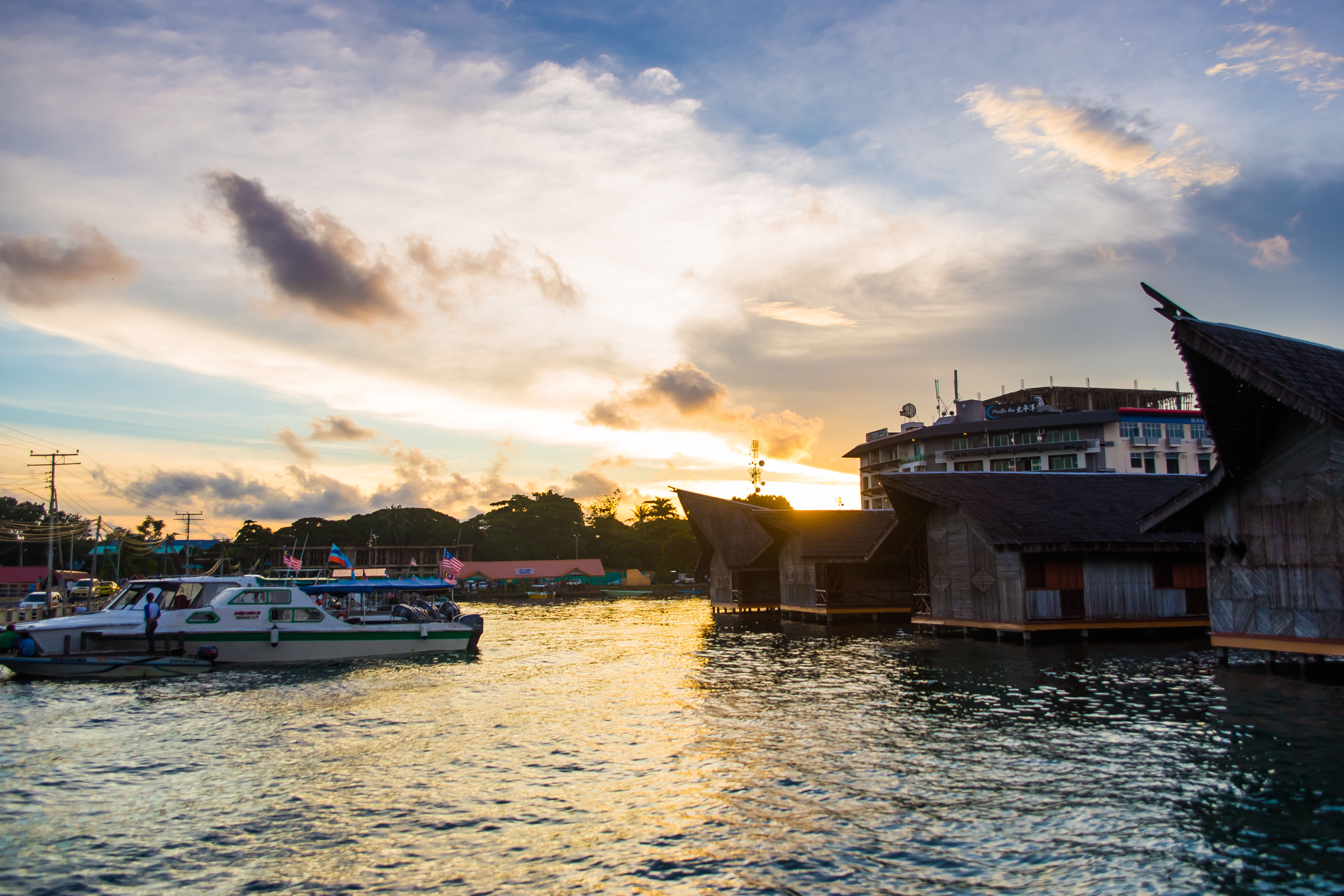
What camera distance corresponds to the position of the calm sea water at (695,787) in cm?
998

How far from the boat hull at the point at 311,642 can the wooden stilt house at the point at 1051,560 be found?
20755 millimetres

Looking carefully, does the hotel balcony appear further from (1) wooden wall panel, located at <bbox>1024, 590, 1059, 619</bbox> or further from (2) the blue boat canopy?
(2) the blue boat canopy

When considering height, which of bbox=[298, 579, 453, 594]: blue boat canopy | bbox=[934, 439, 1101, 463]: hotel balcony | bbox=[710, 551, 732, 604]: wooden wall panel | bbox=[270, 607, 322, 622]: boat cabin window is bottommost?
bbox=[710, 551, 732, 604]: wooden wall panel

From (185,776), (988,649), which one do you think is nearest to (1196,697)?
(988,649)

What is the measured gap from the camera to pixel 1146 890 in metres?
9.09

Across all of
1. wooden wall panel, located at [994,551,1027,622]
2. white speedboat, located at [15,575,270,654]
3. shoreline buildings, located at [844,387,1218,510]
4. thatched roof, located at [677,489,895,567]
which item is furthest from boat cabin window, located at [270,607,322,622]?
shoreline buildings, located at [844,387,1218,510]

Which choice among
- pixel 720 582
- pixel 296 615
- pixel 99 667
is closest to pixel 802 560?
pixel 720 582

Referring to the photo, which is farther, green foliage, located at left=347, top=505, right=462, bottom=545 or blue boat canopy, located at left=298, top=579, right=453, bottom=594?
green foliage, located at left=347, top=505, right=462, bottom=545

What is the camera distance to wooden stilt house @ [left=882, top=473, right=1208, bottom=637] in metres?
32.8

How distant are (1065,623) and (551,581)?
8968 centimetres

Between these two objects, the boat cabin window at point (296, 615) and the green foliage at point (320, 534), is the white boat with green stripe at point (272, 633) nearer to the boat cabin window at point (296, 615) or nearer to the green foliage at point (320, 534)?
the boat cabin window at point (296, 615)

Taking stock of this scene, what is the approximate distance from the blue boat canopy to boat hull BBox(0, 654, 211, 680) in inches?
392

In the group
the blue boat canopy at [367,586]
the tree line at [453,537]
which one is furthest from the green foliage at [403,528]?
the blue boat canopy at [367,586]

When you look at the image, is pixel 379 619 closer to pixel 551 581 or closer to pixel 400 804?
pixel 400 804
